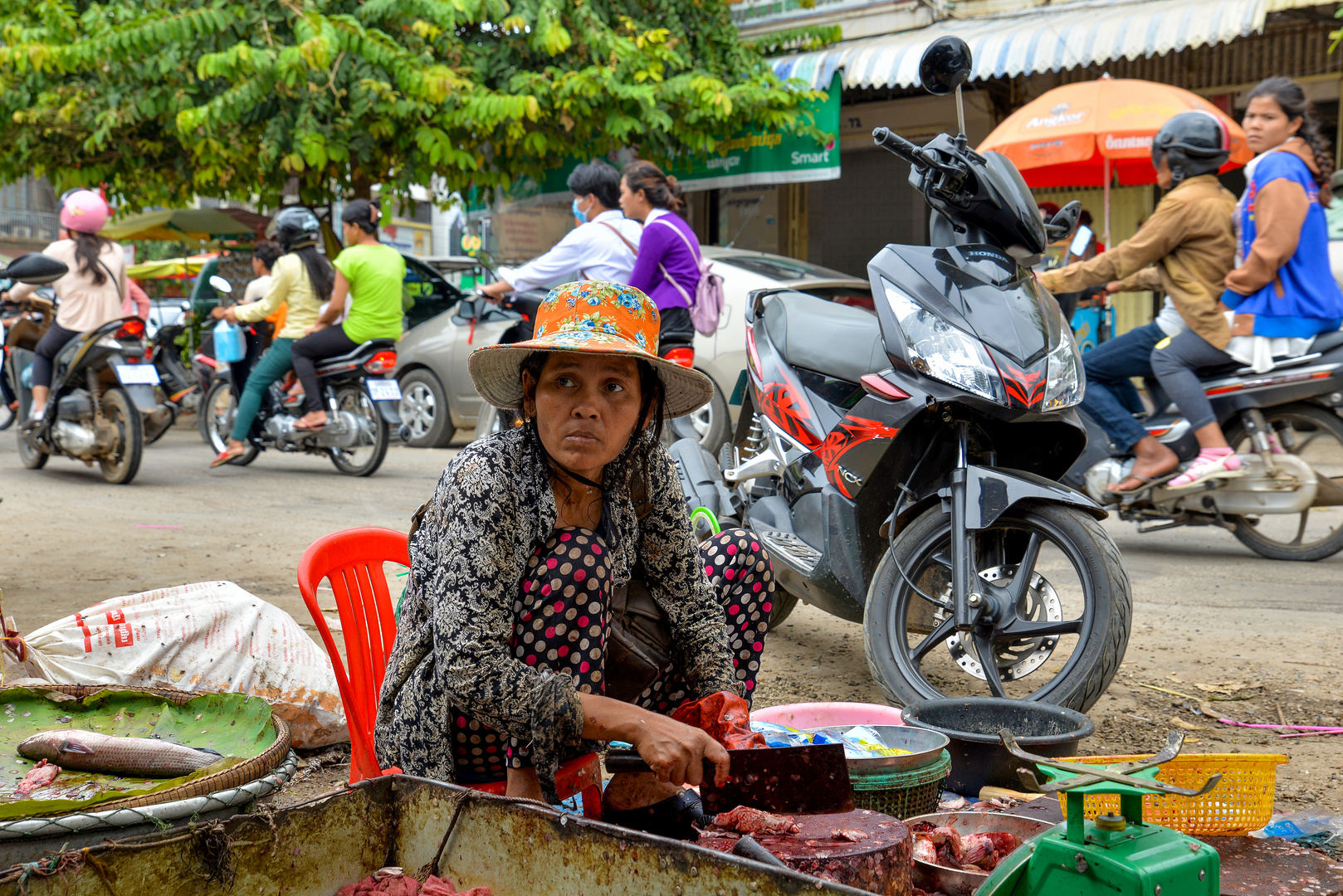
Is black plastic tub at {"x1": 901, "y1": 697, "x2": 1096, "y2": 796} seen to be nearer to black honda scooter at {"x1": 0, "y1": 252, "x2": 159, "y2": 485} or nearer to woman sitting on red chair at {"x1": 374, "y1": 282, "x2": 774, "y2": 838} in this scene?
woman sitting on red chair at {"x1": 374, "y1": 282, "x2": 774, "y2": 838}

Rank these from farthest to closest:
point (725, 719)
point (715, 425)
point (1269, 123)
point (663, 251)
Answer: point (715, 425) → point (663, 251) → point (1269, 123) → point (725, 719)

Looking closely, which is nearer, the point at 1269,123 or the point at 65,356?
the point at 1269,123

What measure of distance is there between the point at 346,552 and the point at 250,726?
438mm

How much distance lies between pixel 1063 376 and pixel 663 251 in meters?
3.06

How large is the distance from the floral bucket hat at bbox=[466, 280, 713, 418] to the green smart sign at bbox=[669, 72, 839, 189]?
32.6ft

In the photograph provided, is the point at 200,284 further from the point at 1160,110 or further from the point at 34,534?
the point at 1160,110

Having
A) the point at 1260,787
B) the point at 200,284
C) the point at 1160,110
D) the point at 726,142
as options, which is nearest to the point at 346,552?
the point at 1260,787

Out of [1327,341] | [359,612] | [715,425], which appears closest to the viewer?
[359,612]

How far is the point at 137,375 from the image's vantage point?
7543 millimetres

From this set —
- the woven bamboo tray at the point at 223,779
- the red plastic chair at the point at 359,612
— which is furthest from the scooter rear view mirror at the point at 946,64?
the woven bamboo tray at the point at 223,779

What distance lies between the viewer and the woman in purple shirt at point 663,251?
19.3 ft

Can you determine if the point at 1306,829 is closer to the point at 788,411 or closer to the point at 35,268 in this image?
the point at 788,411

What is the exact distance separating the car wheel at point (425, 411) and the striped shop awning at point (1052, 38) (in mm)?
4827

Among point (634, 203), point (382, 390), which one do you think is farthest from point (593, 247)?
point (382, 390)
